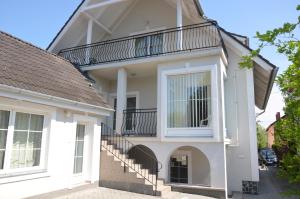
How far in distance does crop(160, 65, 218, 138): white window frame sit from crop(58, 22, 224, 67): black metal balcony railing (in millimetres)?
2172

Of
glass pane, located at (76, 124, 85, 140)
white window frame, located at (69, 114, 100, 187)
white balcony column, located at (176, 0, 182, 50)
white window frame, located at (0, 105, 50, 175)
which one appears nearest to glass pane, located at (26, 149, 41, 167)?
white window frame, located at (0, 105, 50, 175)

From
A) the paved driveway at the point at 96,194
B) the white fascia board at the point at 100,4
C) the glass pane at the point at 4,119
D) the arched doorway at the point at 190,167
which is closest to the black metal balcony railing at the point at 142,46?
the white fascia board at the point at 100,4

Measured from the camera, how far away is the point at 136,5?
49.0 feet

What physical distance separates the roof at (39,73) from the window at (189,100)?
Result: 115 inches

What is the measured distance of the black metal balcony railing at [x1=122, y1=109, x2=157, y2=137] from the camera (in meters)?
12.3

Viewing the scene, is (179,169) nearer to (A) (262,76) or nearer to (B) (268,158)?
(A) (262,76)

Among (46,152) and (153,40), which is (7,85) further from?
(153,40)

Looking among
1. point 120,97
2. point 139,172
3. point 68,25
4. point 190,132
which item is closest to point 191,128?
point 190,132

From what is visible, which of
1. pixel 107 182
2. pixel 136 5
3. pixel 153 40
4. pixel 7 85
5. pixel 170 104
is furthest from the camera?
pixel 136 5

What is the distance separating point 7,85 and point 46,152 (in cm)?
246

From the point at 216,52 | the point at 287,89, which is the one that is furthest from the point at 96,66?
the point at 287,89

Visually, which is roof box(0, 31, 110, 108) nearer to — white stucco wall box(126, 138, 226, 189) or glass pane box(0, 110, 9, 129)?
glass pane box(0, 110, 9, 129)

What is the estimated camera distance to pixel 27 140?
706cm

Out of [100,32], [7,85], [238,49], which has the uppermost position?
[100,32]
